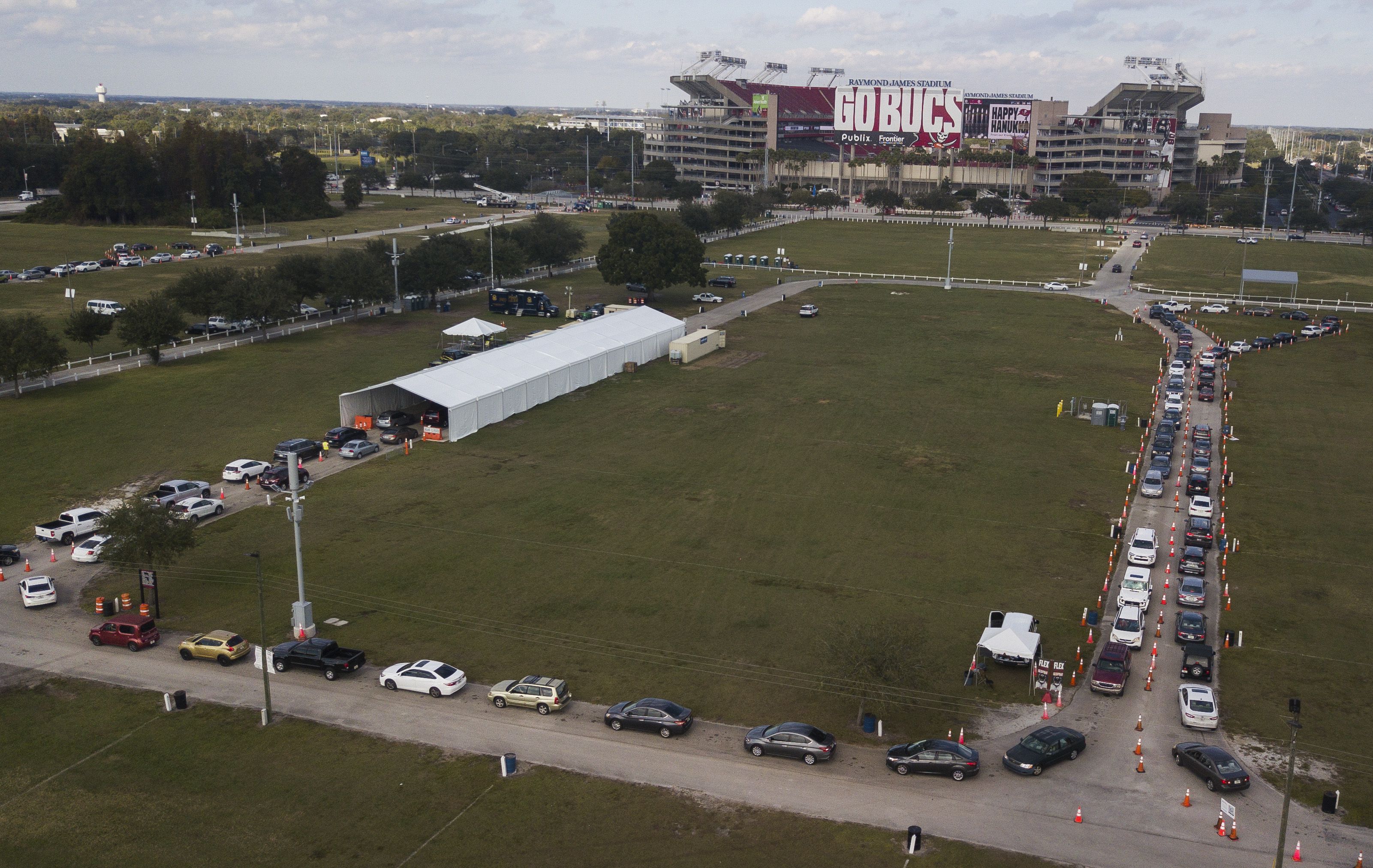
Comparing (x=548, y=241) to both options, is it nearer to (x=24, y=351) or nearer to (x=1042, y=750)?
(x=24, y=351)

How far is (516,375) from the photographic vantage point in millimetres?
60469

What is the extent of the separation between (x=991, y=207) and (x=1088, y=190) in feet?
82.7

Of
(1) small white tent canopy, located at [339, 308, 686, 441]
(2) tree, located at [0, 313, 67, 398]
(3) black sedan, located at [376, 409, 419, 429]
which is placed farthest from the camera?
(2) tree, located at [0, 313, 67, 398]

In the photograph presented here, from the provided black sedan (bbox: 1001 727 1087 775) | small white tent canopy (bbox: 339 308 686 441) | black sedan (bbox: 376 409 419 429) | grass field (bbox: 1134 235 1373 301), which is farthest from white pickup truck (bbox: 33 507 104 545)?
grass field (bbox: 1134 235 1373 301)

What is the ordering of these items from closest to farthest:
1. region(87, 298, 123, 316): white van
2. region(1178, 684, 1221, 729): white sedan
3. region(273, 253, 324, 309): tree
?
Result: 1. region(1178, 684, 1221, 729): white sedan
2. region(87, 298, 123, 316): white van
3. region(273, 253, 324, 309): tree

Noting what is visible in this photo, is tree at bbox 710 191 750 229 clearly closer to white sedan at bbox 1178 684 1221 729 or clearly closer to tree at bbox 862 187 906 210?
tree at bbox 862 187 906 210

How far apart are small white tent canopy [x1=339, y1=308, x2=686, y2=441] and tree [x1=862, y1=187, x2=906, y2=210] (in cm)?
11917

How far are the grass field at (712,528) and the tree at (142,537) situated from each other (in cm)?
178

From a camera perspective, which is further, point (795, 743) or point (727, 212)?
point (727, 212)

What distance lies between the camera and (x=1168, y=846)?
76.4 ft

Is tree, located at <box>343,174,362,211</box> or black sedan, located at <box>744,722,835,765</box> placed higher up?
tree, located at <box>343,174,362,211</box>

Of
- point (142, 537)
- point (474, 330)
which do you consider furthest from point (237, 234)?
point (142, 537)

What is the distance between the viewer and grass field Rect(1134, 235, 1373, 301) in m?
108

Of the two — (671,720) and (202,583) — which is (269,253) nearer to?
(202,583)
